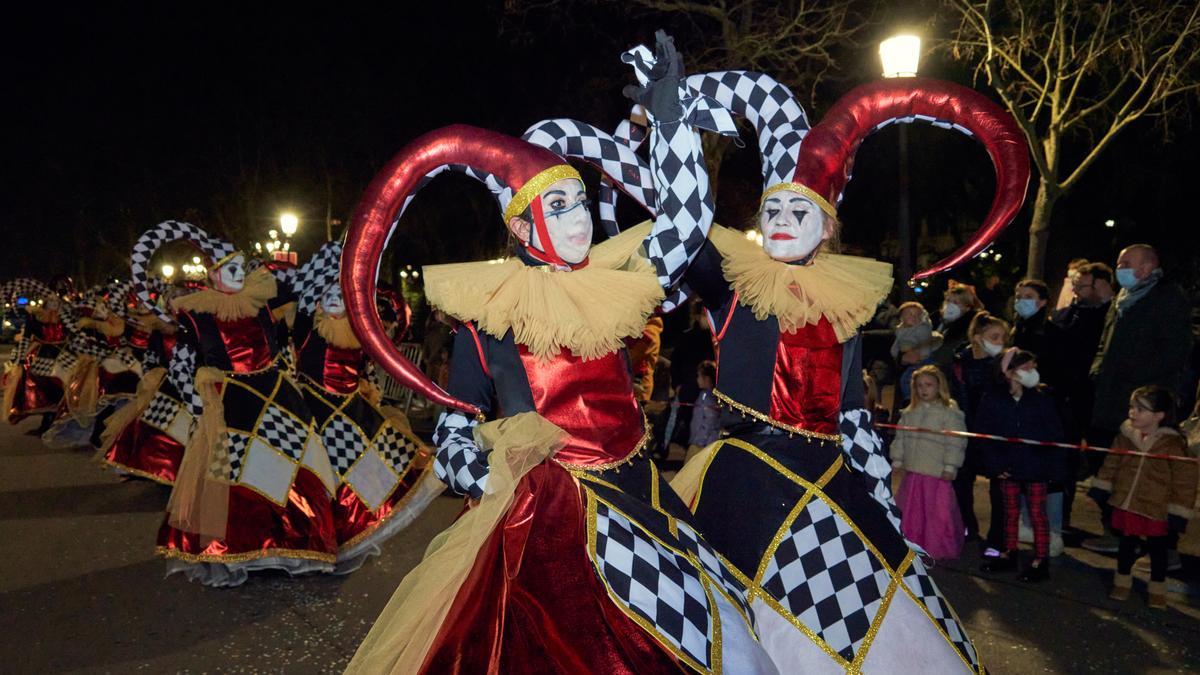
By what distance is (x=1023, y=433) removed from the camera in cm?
593

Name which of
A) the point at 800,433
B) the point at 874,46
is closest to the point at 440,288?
the point at 800,433

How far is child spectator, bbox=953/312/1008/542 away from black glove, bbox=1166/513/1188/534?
1038 mm

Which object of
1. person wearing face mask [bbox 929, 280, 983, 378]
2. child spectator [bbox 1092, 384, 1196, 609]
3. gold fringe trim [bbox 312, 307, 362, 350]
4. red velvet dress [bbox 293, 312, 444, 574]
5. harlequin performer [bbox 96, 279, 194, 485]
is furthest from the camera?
harlequin performer [bbox 96, 279, 194, 485]

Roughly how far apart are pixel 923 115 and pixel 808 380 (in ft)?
3.41

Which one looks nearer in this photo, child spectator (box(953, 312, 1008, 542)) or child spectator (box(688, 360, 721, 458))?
child spectator (box(953, 312, 1008, 542))

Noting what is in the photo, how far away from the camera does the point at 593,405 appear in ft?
8.80

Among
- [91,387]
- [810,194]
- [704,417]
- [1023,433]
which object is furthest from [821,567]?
[91,387]

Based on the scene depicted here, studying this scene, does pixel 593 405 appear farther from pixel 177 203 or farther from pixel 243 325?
pixel 177 203

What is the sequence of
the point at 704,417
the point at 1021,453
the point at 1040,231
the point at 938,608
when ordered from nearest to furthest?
the point at 938,608 → the point at 1021,453 → the point at 704,417 → the point at 1040,231

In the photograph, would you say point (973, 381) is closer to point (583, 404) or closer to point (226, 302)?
point (583, 404)

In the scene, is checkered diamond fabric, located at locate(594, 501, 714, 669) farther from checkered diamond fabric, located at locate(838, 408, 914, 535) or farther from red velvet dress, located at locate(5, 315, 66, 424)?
red velvet dress, located at locate(5, 315, 66, 424)

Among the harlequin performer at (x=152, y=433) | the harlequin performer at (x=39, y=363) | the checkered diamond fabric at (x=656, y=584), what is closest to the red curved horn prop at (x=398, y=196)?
the checkered diamond fabric at (x=656, y=584)

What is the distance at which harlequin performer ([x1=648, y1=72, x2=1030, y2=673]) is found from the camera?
8.67 ft

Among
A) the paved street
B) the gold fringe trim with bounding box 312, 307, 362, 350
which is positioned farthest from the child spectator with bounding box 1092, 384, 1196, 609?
the gold fringe trim with bounding box 312, 307, 362, 350
